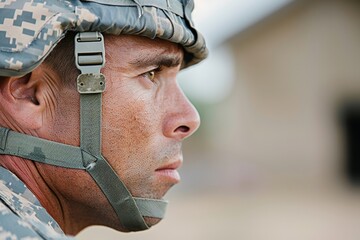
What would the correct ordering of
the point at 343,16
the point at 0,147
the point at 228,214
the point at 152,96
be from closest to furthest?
the point at 0,147 → the point at 152,96 → the point at 228,214 → the point at 343,16

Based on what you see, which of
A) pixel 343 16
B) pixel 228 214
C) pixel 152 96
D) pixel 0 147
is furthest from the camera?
pixel 343 16

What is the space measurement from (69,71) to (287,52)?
20645 mm

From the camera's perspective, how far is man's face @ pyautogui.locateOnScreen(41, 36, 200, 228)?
9.05 feet

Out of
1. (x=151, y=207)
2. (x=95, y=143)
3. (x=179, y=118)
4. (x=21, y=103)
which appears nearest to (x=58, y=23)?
(x=21, y=103)

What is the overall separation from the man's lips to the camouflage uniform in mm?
478

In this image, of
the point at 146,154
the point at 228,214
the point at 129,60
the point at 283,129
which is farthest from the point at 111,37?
the point at 283,129

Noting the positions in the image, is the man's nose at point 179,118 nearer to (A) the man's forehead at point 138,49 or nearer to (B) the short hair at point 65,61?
(A) the man's forehead at point 138,49

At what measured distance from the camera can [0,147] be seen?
8.84ft

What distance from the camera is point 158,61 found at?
2900mm

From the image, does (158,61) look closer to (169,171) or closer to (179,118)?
(179,118)

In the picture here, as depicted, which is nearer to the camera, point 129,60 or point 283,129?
point 129,60

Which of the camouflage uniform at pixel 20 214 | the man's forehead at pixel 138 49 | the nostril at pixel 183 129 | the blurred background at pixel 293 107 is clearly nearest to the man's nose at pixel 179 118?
the nostril at pixel 183 129

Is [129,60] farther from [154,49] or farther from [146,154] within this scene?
[146,154]

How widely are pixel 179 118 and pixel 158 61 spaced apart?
21cm
